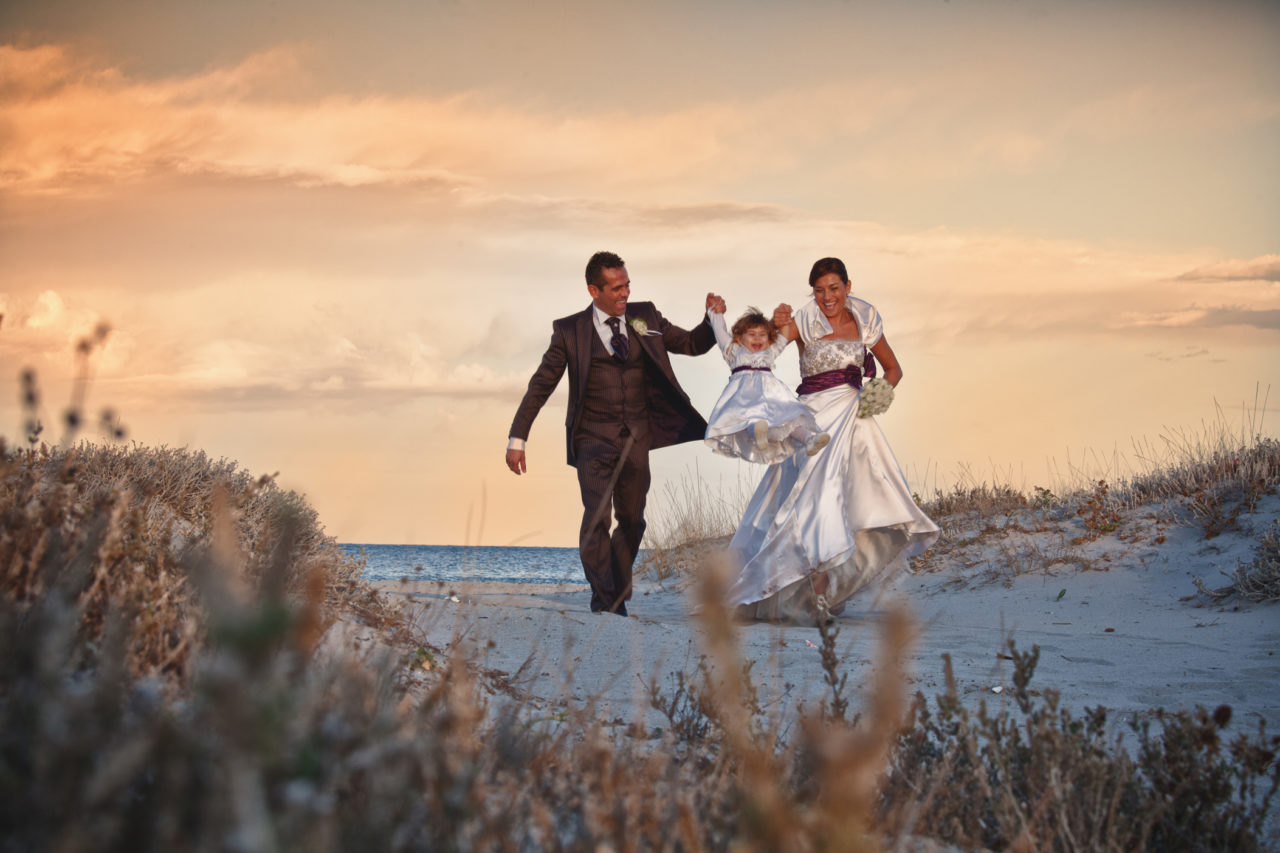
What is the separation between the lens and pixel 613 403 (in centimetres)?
786

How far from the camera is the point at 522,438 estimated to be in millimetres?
8016

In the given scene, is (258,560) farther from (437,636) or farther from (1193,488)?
(1193,488)

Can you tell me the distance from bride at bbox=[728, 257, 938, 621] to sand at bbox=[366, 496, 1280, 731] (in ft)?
1.15

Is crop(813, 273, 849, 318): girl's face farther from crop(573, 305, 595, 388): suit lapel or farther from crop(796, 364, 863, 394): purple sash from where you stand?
crop(573, 305, 595, 388): suit lapel

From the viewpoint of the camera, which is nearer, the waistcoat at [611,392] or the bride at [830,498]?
the bride at [830,498]

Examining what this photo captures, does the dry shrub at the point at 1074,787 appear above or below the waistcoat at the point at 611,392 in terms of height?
below

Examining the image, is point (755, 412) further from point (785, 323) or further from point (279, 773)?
point (279, 773)

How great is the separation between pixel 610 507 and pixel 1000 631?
307cm

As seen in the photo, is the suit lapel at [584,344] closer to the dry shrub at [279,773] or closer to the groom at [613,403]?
the groom at [613,403]

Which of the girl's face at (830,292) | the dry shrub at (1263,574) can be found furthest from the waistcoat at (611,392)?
the dry shrub at (1263,574)

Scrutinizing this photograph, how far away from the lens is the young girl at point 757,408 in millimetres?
7199

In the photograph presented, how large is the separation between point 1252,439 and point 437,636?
32.7ft

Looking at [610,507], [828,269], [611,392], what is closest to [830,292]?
[828,269]

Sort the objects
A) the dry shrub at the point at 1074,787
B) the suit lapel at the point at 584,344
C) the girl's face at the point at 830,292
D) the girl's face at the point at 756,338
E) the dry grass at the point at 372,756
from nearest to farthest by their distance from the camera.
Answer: the dry grass at the point at 372,756 → the dry shrub at the point at 1074,787 → the girl's face at the point at 830,292 → the girl's face at the point at 756,338 → the suit lapel at the point at 584,344
